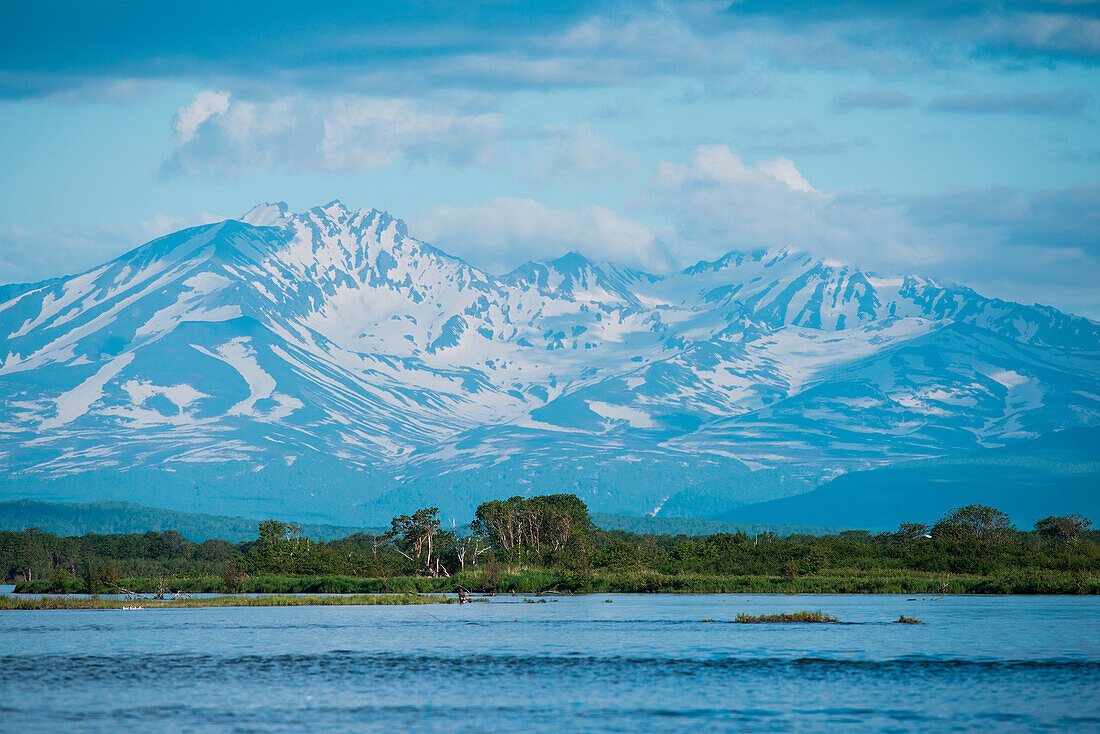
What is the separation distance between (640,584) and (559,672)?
66474 millimetres

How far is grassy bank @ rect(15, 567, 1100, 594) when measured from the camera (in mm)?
111125

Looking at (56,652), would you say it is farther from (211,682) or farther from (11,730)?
(11,730)

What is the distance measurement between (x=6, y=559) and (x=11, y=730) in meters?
141

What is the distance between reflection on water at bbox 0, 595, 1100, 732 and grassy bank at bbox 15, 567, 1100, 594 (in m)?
19.4

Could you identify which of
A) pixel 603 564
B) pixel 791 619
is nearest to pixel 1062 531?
pixel 603 564

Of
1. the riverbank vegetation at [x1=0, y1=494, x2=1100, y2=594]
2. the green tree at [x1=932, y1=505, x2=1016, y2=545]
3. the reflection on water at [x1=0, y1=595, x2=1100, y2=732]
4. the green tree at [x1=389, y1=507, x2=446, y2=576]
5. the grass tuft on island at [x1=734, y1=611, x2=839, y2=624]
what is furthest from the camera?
the green tree at [x1=932, y1=505, x2=1016, y2=545]

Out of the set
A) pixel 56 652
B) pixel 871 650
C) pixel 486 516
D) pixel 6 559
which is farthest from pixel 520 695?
pixel 6 559

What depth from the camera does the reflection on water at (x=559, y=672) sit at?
152 ft

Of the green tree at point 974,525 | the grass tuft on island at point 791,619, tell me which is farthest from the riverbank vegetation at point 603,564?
the grass tuft on island at point 791,619

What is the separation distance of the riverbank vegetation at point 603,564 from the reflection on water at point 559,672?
87.7 ft

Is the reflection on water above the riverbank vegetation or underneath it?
underneath

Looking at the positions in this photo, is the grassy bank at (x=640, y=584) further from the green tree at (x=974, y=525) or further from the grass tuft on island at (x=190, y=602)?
the green tree at (x=974, y=525)

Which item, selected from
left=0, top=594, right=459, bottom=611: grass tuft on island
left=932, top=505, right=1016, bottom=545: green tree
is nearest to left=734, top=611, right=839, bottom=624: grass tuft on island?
left=0, top=594, right=459, bottom=611: grass tuft on island

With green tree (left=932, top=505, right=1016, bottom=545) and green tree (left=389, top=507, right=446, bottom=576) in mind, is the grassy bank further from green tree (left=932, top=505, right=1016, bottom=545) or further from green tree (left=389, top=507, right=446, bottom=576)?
green tree (left=932, top=505, right=1016, bottom=545)
